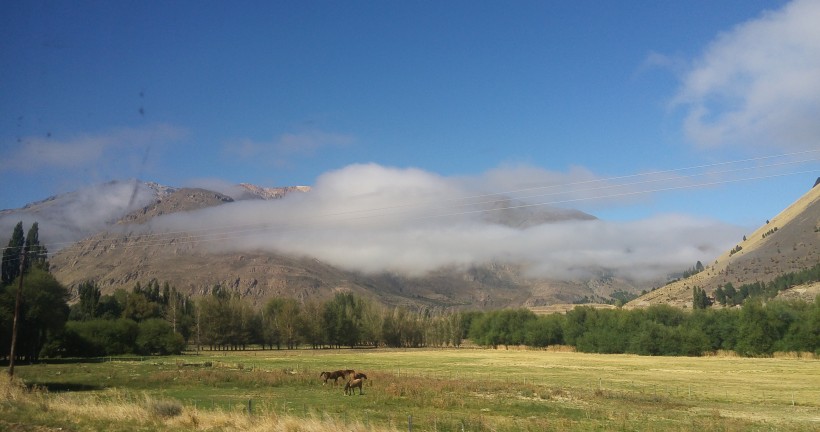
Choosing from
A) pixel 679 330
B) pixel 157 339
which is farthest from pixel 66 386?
pixel 679 330

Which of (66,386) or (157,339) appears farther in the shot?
(157,339)

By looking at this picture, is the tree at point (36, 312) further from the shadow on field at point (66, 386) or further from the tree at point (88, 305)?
the tree at point (88, 305)

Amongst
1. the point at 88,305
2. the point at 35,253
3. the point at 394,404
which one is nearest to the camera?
the point at 394,404

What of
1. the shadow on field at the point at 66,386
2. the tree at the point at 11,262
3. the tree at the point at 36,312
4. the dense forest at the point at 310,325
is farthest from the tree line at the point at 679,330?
the tree at the point at 11,262

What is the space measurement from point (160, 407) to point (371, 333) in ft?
522

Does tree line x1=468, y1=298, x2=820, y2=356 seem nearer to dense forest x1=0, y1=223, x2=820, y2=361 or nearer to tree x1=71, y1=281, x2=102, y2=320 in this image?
dense forest x1=0, y1=223, x2=820, y2=361

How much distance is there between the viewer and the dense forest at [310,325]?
93812mm

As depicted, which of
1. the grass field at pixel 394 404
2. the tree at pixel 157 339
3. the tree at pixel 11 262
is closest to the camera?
the grass field at pixel 394 404

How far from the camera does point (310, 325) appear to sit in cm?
16800

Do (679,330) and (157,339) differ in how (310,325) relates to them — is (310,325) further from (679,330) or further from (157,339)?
(679,330)

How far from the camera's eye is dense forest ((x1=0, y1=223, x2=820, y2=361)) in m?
93.8

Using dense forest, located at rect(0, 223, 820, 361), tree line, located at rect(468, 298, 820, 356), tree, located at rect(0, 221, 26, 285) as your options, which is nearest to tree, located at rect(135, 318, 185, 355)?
dense forest, located at rect(0, 223, 820, 361)

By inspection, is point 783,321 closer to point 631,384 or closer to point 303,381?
point 631,384

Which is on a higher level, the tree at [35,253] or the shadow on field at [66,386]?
the tree at [35,253]
